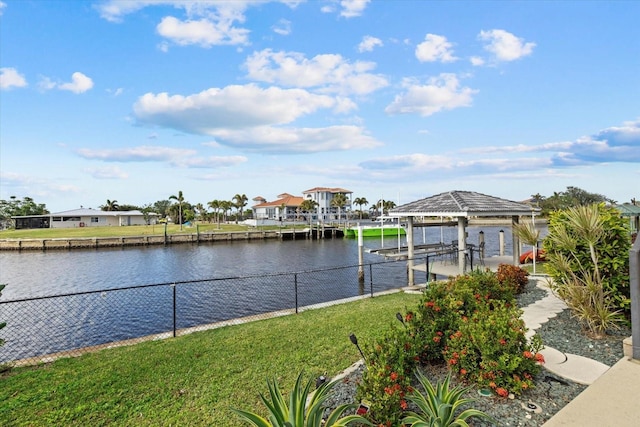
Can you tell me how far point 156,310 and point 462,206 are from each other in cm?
1298

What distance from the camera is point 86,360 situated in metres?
6.41

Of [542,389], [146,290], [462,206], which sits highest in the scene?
[462,206]

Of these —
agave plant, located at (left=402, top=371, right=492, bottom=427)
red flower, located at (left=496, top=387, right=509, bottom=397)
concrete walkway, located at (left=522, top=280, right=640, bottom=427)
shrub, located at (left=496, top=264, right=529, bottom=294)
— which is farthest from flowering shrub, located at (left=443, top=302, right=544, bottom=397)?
shrub, located at (left=496, top=264, right=529, bottom=294)

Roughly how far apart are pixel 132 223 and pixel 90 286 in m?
65.4

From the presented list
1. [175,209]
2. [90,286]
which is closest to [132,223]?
[175,209]

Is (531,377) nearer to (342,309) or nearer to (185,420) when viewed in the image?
(185,420)

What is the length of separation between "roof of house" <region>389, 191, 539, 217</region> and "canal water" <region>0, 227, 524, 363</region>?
351 cm

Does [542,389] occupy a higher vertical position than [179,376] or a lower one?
higher

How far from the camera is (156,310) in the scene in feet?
47.6

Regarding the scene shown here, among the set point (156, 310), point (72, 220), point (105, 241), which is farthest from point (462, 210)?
point (72, 220)

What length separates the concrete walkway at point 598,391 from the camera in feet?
11.3

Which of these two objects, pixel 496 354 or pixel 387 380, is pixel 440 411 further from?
pixel 496 354

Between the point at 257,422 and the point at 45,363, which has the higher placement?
the point at 257,422

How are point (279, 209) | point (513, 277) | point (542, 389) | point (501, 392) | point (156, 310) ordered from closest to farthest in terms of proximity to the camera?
point (501, 392) < point (542, 389) < point (513, 277) < point (156, 310) < point (279, 209)
